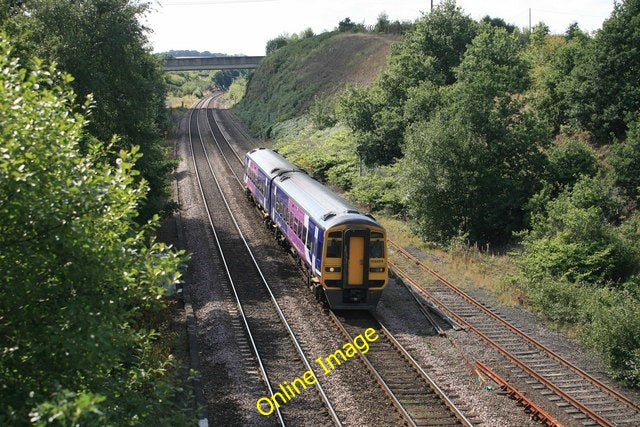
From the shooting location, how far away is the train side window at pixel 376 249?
1892 centimetres

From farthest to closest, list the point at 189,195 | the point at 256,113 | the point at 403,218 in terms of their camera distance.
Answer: the point at 256,113
the point at 189,195
the point at 403,218

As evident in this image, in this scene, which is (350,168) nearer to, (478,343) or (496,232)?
(496,232)

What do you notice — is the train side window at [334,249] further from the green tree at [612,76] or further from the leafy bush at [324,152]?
the leafy bush at [324,152]

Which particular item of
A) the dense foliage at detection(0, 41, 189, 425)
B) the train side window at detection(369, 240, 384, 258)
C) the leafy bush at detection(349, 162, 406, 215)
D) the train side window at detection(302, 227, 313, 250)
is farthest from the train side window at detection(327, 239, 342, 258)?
the dense foliage at detection(0, 41, 189, 425)

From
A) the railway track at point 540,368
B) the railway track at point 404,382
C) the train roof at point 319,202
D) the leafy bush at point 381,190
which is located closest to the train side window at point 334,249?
the train roof at point 319,202

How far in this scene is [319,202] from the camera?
21203mm

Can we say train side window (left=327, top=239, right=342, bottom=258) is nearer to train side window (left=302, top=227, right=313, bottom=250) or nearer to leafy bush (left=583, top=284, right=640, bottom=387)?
train side window (left=302, top=227, right=313, bottom=250)

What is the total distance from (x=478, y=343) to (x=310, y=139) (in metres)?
35.1

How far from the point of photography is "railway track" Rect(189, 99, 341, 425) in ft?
44.9

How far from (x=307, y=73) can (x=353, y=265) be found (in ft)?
194

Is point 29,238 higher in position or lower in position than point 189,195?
higher

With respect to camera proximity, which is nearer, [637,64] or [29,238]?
[29,238]

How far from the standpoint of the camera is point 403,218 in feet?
105

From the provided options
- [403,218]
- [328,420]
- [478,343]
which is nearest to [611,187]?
[403,218]
